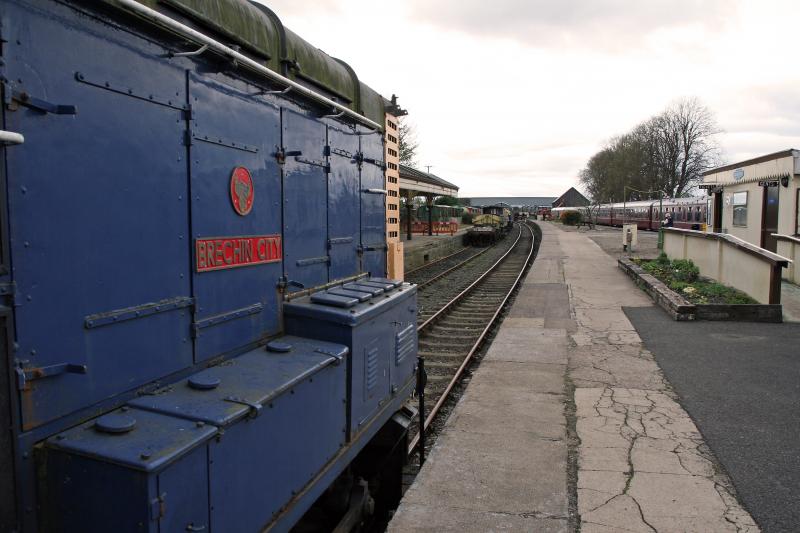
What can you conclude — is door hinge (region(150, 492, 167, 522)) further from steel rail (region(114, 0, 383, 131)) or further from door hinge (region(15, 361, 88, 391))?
steel rail (region(114, 0, 383, 131))

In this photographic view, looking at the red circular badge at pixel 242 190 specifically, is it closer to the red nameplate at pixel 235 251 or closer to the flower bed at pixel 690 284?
the red nameplate at pixel 235 251

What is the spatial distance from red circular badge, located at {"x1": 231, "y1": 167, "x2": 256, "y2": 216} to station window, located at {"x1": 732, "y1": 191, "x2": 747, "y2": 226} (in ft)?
66.3

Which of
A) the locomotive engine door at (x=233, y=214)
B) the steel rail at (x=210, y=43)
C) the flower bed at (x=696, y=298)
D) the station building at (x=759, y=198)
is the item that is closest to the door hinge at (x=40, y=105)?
the steel rail at (x=210, y=43)

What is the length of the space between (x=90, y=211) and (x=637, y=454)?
5.02 m

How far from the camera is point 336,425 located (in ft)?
10.9

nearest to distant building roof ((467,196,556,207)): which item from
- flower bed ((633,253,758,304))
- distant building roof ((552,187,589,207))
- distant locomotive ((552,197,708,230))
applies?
distant building roof ((552,187,589,207))

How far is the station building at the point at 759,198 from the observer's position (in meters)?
15.8

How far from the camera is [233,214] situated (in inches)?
125

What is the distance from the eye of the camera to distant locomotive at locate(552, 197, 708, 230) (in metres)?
38.6

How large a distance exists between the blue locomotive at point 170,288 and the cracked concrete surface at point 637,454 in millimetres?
1945

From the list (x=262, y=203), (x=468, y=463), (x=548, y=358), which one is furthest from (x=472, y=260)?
(x=262, y=203)

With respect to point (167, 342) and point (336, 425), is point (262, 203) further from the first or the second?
point (336, 425)

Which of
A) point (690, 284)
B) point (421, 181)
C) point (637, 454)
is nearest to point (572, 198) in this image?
point (421, 181)

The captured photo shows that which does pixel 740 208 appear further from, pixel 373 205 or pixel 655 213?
pixel 655 213
